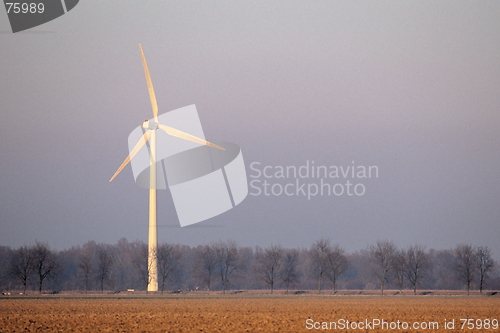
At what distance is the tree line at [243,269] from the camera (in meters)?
110

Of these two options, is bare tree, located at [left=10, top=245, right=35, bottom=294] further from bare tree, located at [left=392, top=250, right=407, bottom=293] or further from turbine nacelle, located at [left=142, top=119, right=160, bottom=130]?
bare tree, located at [left=392, top=250, right=407, bottom=293]

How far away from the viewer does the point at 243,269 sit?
13688cm

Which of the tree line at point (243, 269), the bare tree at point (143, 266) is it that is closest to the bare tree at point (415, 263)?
the tree line at point (243, 269)

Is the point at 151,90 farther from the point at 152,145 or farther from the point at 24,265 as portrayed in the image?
the point at 24,265

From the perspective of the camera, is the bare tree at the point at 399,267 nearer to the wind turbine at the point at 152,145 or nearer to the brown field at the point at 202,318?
the wind turbine at the point at 152,145

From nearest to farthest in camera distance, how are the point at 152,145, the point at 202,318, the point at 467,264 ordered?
the point at 202,318, the point at 152,145, the point at 467,264

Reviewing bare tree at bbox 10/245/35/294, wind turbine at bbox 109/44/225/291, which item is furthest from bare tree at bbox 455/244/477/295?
bare tree at bbox 10/245/35/294

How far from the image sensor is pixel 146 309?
53.3 metres

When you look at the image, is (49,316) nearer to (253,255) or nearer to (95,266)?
(95,266)

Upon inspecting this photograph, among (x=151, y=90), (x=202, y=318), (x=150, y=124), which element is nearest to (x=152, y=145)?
(x=150, y=124)

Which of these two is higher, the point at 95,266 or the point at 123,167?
the point at 123,167

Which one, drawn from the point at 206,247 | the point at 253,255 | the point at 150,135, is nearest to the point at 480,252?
the point at 206,247

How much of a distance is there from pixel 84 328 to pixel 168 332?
5453mm

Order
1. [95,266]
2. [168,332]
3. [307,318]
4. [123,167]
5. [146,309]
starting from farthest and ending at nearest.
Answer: [95,266] < [123,167] < [146,309] < [307,318] < [168,332]
